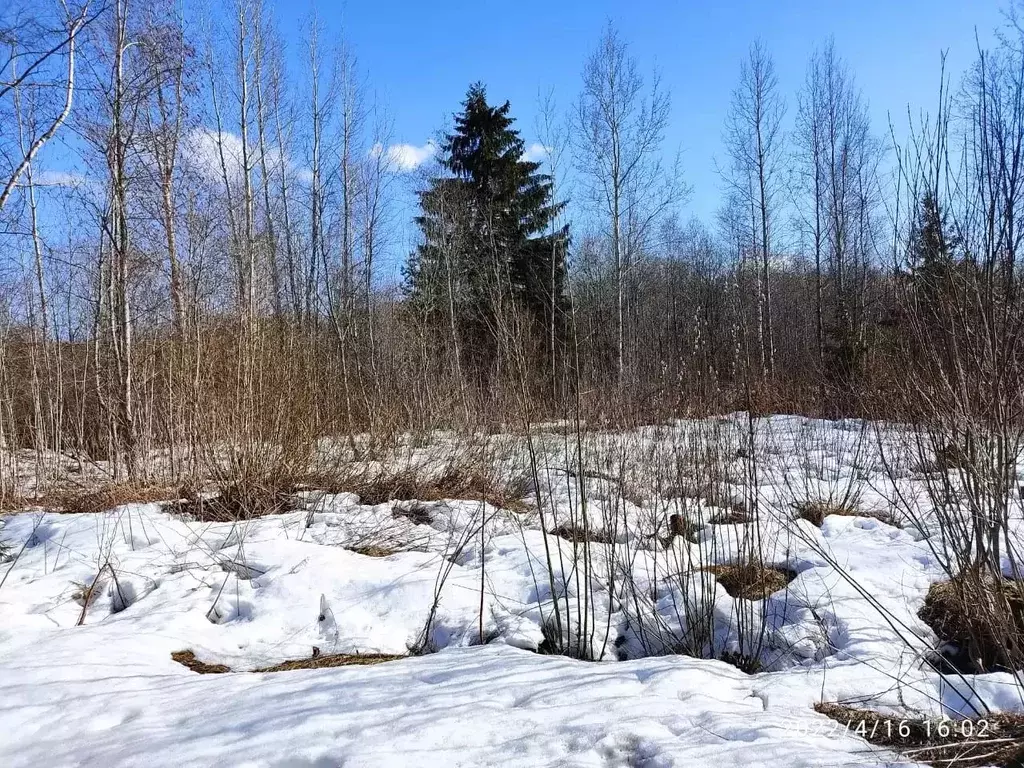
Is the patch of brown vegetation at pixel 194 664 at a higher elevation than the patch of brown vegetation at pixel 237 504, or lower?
lower

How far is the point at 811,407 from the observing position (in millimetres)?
8031

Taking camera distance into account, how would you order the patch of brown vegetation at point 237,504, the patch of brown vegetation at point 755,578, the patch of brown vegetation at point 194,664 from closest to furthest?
the patch of brown vegetation at point 194,664 → the patch of brown vegetation at point 755,578 → the patch of brown vegetation at point 237,504

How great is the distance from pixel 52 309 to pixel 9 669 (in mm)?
12787

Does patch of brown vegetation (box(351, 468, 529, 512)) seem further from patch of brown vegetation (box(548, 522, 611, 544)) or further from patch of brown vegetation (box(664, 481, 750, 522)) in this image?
patch of brown vegetation (box(664, 481, 750, 522))

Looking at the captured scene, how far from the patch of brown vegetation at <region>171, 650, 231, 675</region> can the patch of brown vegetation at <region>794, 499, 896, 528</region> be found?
415 centimetres

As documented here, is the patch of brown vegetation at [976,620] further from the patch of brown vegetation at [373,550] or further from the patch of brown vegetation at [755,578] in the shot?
Answer: the patch of brown vegetation at [373,550]

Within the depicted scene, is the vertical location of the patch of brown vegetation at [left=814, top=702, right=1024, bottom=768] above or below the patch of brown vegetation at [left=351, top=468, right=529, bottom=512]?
below

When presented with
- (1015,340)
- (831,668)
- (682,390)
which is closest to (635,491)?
(682,390)

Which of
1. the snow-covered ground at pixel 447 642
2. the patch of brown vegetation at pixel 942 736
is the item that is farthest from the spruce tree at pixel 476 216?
the patch of brown vegetation at pixel 942 736
